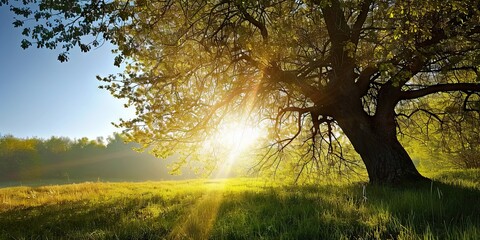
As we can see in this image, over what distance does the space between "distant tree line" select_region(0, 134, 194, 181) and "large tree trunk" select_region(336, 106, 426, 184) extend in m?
96.3

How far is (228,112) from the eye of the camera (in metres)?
12.8

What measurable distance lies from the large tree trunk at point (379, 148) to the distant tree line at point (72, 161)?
9632cm

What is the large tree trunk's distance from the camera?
9508mm

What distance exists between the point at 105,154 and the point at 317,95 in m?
145

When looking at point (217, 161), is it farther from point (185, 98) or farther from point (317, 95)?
point (317, 95)

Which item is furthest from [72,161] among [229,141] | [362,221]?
[362,221]

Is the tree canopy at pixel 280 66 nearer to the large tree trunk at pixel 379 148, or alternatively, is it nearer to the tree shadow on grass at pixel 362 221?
the large tree trunk at pixel 379 148

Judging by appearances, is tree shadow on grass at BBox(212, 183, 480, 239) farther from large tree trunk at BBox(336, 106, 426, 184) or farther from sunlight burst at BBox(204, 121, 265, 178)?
sunlight burst at BBox(204, 121, 265, 178)

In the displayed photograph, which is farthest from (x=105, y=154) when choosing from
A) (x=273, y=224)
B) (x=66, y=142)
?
Result: (x=273, y=224)

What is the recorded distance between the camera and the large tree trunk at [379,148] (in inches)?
374

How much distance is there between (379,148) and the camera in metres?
9.88

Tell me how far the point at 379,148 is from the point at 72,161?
13630 cm

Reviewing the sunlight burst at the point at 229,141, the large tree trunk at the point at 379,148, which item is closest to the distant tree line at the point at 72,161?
the sunlight burst at the point at 229,141

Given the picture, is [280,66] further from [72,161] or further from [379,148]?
[72,161]
